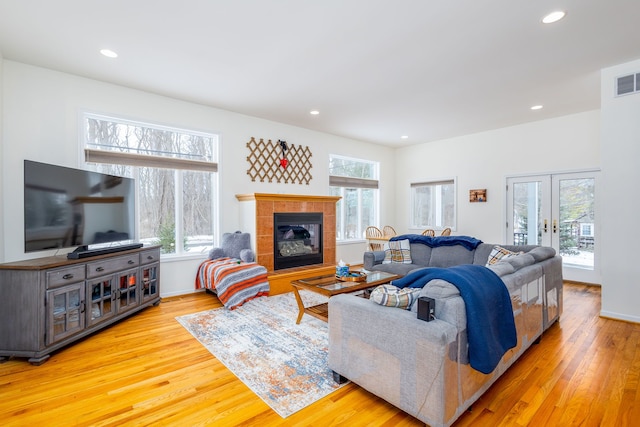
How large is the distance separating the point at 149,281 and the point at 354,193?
4.24 m

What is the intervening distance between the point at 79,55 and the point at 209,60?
4.05 ft

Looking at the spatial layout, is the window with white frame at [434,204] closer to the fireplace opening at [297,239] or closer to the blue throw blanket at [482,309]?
the fireplace opening at [297,239]

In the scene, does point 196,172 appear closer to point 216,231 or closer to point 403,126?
point 216,231

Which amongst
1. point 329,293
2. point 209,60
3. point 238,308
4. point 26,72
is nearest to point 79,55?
point 26,72

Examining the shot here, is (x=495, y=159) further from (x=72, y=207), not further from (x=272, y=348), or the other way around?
(x=72, y=207)

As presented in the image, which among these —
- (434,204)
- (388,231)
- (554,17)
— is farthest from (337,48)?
(388,231)

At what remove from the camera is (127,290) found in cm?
327

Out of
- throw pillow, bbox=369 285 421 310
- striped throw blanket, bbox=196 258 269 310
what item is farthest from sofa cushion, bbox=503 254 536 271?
striped throw blanket, bbox=196 258 269 310

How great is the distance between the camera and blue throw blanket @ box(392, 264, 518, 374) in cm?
160

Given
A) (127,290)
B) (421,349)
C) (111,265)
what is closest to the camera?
(421,349)

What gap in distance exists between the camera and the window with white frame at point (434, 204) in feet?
20.6

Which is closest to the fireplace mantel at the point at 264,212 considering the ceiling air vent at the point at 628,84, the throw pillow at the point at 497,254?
the throw pillow at the point at 497,254

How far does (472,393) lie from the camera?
1.74 m

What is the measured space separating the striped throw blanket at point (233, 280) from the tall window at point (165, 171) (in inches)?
20.3
